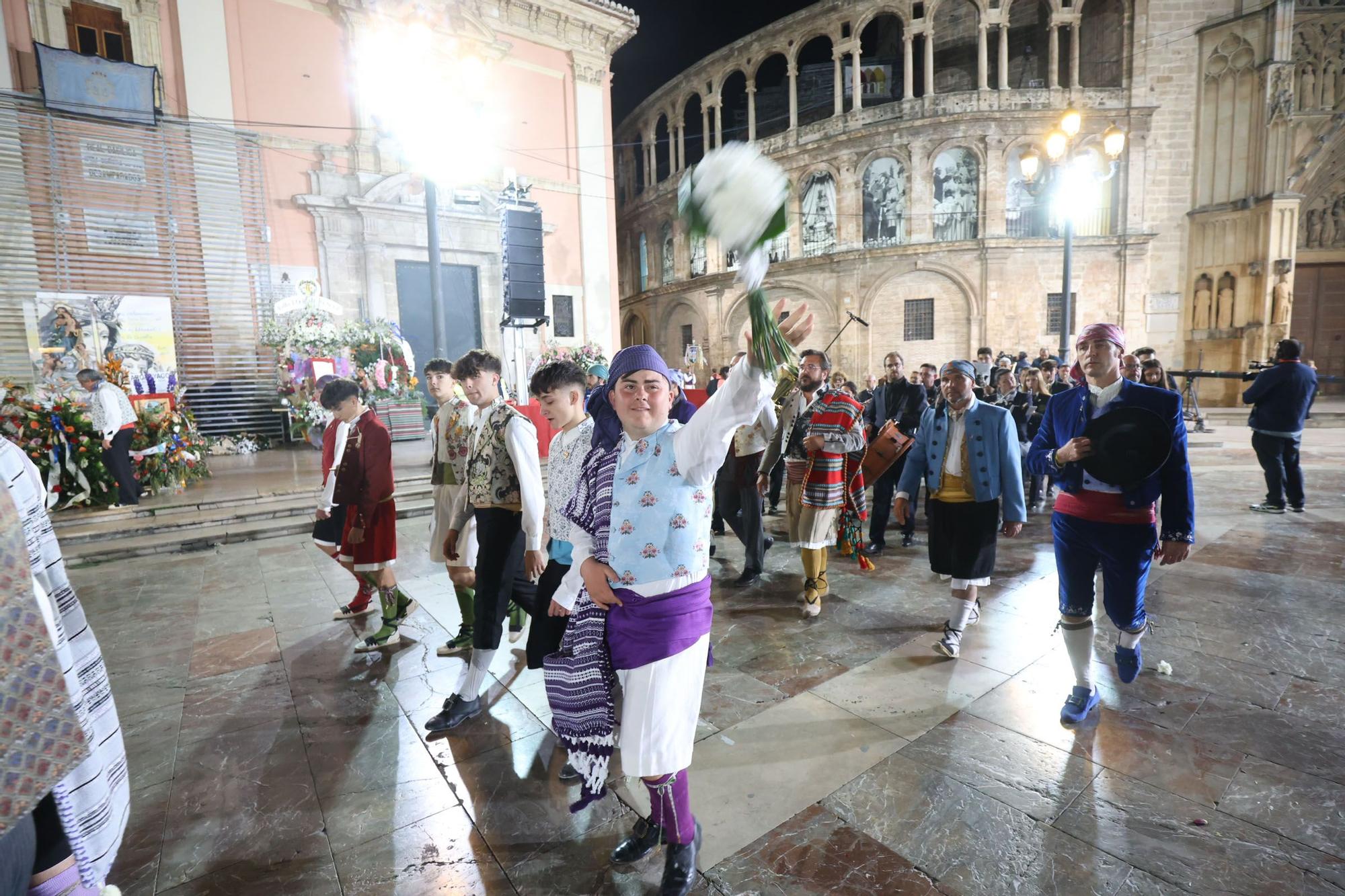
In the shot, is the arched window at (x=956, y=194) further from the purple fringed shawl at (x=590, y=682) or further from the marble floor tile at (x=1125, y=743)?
the purple fringed shawl at (x=590, y=682)

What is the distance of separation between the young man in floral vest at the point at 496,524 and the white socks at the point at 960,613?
2.58m

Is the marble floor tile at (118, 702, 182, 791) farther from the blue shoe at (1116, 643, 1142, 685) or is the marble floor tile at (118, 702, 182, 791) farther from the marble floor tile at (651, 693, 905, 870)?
the blue shoe at (1116, 643, 1142, 685)

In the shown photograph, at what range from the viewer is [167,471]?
883cm

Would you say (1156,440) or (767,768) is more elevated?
(1156,440)

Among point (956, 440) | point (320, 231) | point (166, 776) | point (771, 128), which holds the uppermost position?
point (771, 128)

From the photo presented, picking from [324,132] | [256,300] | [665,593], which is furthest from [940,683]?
[324,132]

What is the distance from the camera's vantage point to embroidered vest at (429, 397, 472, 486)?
4.34 meters

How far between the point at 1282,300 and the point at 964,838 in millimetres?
24669

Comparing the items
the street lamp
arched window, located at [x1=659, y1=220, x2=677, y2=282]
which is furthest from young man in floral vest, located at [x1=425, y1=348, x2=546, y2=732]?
arched window, located at [x1=659, y1=220, x2=677, y2=282]

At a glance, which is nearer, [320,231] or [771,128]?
[320,231]

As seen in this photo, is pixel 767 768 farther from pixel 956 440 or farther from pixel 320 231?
pixel 320 231

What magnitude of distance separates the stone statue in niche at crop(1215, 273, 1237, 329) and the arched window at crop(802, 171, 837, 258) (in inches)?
487

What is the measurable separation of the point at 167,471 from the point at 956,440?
1000cm

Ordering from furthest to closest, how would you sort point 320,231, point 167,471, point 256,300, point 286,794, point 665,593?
point 320,231
point 256,300
point 167,471
point 286,794
point 665,593
